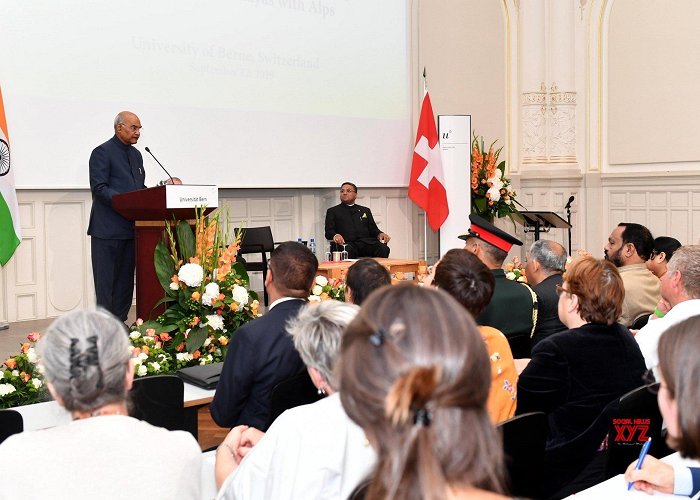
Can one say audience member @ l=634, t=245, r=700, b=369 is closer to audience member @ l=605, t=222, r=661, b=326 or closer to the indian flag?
audience member @ l=605, t=222, r=661, b=326

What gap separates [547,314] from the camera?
3705 mm

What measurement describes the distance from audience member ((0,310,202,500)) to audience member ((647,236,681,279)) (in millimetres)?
3635

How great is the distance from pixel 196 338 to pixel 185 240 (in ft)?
2.04

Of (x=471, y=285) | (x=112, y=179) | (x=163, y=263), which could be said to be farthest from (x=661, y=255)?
(x=112, y=179)

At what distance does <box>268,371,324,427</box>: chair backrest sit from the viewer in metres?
2.33

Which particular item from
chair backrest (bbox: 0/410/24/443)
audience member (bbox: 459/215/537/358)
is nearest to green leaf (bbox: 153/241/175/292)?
audience member (bbox: 459/215/537/358)

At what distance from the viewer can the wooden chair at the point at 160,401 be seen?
7.86 feet

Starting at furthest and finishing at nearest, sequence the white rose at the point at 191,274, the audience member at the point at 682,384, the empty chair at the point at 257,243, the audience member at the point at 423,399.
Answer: the empty chair at the point at 257,243, the white rose at the point at 191,274, the audience member at the point at 682,384, the audience member at the point at 423,399

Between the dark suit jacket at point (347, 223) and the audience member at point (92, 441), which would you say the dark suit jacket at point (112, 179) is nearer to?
the dark suit jacket at point (347, 223)

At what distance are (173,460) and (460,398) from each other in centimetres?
69

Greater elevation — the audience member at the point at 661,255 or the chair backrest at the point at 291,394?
the audience member at the point at 661,255

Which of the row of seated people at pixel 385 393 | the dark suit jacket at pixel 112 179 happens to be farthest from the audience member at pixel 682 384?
the dark suit jacket at pixel 112 179

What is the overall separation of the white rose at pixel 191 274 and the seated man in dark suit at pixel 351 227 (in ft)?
14.7

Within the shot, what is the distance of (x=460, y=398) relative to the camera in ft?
3.17
